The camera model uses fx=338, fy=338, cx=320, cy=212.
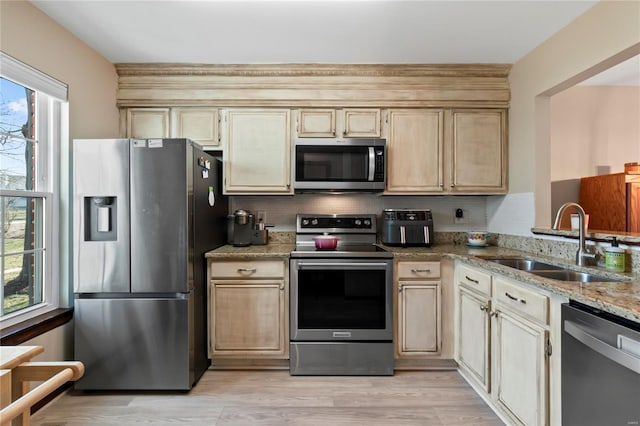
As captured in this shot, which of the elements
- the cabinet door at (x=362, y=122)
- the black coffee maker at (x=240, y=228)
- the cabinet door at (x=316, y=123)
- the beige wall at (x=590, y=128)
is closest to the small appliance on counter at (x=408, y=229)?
the cabinet door at (x=362, y=122)

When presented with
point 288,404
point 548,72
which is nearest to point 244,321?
point 288,404

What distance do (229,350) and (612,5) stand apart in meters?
3.21

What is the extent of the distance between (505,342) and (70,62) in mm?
3279

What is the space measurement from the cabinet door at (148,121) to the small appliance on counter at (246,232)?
0.93 metres

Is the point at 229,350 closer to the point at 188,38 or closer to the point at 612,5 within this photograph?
the point at 188,38

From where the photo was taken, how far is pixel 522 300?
172cm

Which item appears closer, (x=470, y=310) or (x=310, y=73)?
(x=470, y=310)

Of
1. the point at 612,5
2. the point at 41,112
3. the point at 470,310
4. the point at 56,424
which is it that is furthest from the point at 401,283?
the point at 41,112

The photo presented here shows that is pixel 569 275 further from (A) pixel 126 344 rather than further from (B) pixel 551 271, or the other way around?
(A) pixel 126 344

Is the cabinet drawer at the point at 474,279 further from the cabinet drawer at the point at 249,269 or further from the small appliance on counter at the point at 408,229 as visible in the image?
the cabinet drawer at the point at 249,269

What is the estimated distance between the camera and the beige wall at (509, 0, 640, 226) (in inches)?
72.2

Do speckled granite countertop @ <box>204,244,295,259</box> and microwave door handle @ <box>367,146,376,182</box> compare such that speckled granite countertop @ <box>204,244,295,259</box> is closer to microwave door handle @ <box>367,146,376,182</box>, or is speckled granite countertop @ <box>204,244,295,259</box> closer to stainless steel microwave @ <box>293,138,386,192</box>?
stainless steel microwave @ <box>293,138,386,192</box>

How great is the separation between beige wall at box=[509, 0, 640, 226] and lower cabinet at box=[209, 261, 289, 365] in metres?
2.06

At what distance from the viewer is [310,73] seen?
2.79m
